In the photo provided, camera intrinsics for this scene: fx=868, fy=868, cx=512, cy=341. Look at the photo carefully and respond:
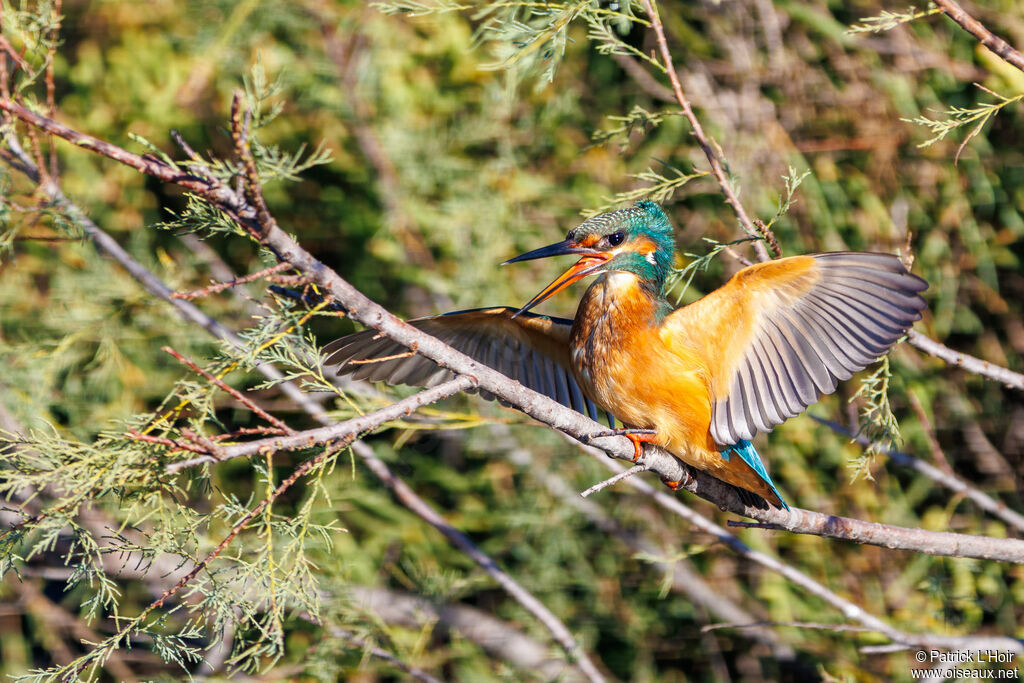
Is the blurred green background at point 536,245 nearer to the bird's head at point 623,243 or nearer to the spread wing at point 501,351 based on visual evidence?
the spread wing at point 501,351

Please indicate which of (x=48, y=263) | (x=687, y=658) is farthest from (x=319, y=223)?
(x=687, y=658)

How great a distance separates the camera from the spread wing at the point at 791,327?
1.40m

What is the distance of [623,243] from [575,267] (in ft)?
0.38

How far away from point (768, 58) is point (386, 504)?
6.15 ft

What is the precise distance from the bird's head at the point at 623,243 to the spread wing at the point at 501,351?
0.60 ft

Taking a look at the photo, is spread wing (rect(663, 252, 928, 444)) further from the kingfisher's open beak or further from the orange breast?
the kingfisher's open beak

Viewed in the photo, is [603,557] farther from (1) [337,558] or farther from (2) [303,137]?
(2) [303,137]

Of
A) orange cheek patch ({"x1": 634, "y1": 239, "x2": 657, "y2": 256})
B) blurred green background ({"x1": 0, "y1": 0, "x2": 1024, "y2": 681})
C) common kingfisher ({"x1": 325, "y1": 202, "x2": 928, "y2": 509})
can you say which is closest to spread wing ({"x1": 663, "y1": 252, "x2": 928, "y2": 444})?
common kingfisher ({"x1": 325, "y1": 202, "x2": 928, "y2": 509})

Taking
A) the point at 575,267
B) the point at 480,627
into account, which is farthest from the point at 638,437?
the point at 480,627

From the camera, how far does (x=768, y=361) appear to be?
156 cm

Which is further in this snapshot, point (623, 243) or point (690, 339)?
point (623, 243)

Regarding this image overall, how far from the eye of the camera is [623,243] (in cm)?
184

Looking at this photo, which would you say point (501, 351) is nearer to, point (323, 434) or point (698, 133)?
point (698, 133)

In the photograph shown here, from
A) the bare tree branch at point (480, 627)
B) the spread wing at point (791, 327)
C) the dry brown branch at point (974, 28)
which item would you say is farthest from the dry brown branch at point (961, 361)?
the bare tree branch at point (480, 627)
